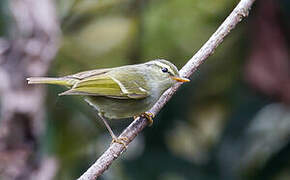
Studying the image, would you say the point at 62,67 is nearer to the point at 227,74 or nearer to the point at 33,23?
the point at 33,23

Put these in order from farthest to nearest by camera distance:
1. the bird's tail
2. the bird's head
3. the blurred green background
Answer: the blurred green background
the bird's head
the bird's tail

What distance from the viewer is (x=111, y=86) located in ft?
13.8

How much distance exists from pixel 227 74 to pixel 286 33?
67cm

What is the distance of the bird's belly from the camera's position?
4090mm

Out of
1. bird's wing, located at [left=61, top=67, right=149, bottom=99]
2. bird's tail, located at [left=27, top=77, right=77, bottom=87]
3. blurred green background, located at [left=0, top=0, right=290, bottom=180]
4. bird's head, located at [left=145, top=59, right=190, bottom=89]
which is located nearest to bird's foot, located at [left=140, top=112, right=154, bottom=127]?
bird's wing, located at [left=61, top=67, right=149, bottom=99]

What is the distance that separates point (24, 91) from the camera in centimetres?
486

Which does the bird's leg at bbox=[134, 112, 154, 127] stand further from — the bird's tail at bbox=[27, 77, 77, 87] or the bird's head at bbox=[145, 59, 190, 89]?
the bird's tail at bbox=[27, 77, 77, 87]

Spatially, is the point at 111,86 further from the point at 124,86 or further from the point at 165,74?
the point at 165,74

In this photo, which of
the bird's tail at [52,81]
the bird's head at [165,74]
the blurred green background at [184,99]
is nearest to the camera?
the bird's tail at [52,81]

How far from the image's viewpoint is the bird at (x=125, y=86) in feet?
13.4

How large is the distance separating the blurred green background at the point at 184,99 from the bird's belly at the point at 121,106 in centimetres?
108

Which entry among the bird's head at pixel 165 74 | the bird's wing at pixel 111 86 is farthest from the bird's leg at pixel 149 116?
the bird's head at pixel 165 74

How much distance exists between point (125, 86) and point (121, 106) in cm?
15

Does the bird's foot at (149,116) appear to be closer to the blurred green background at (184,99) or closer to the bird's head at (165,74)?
the bird's head at (165,74)
